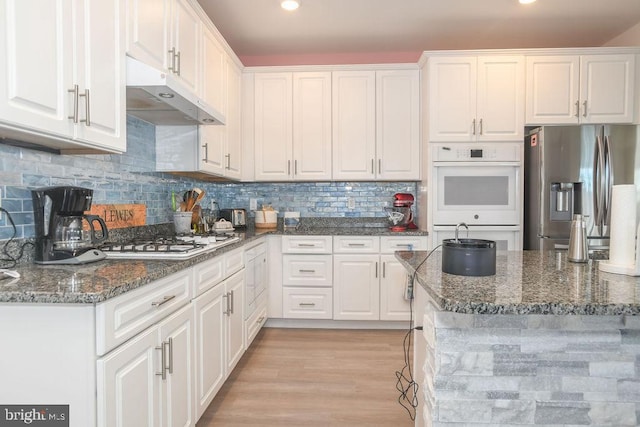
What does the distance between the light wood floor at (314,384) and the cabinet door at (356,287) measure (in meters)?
0.23

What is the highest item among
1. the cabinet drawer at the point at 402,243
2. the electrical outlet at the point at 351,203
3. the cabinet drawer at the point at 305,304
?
the electrical outlet at the point at 351,203

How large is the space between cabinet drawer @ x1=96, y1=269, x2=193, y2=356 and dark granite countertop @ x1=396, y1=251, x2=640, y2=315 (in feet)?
3.03

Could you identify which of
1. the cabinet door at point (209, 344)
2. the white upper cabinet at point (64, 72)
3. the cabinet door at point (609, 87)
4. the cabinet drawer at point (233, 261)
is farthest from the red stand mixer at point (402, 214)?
the white upper cabinet at point (64, 72)

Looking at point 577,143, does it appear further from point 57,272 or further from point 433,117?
point 57,272

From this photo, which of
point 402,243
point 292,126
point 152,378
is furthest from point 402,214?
point 152,378

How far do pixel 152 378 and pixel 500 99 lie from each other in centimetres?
321

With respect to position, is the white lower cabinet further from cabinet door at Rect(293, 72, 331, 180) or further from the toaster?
cabinet door at Rect(293, 72, 331, 180)

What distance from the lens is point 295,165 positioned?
359cm

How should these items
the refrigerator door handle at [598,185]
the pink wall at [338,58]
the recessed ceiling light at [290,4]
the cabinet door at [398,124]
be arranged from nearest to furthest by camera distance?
the recessed ceiling light at [290,4]
the refrigerator door handle at [598,185]
the cabinet door at [398,124]
the pink wall at [338,58]

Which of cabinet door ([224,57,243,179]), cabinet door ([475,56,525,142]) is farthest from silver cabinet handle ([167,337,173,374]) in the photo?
cabinet door ([475,56,525,142])

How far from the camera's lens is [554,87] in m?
3.19

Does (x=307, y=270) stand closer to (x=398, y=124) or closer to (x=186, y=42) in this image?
(x=398, y=124)

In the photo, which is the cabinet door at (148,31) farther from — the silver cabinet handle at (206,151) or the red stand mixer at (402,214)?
the red stand mixer at (402,214)

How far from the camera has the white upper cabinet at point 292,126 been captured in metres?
3.54
